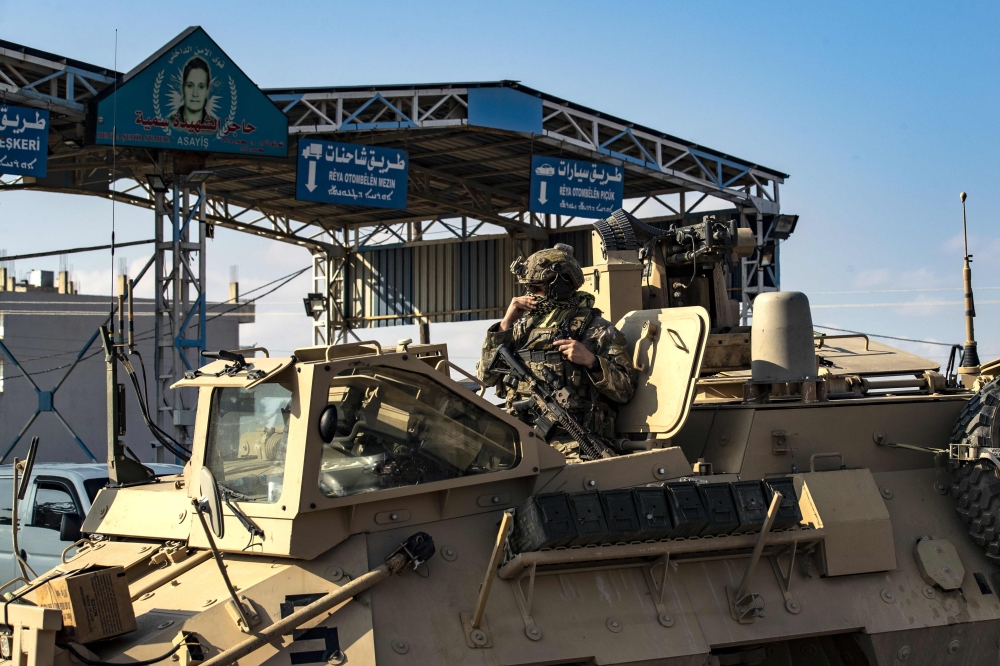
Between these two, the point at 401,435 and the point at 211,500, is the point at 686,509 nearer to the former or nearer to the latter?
the point at 401,435

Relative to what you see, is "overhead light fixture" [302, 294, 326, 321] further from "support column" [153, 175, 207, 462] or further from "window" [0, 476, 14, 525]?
"window" [0, 476, 14, 525]

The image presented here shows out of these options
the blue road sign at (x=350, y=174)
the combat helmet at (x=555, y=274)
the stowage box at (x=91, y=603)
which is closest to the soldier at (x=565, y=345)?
the combat helmet at (x=555, y=274)

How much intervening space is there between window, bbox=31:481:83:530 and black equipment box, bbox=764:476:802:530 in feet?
25.1

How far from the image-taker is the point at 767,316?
22.7 ft

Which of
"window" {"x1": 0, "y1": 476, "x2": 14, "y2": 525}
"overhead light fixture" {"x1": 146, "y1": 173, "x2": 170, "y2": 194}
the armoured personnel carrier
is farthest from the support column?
the armoured personnel carrier

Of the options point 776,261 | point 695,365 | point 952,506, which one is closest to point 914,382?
point 952,506

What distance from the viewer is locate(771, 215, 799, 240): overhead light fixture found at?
82.5 ft

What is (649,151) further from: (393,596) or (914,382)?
(393,596)

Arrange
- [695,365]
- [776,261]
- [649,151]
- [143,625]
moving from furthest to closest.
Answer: [776,261], [649,151], [695,365], [143,625]

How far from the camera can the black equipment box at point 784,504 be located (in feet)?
18.9

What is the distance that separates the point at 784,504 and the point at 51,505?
27.3 feet

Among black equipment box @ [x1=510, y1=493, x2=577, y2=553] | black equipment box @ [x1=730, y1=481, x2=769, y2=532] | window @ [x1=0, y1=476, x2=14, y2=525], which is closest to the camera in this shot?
black equipment box @ [x1=510, y1=493, x2=577, y2=553]

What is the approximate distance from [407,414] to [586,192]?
17835mm

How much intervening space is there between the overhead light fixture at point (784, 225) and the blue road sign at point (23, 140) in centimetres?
1565
